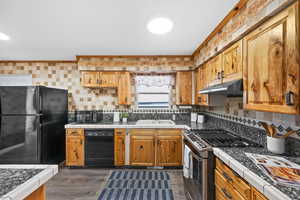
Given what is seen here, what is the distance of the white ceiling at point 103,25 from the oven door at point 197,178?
5.11ft

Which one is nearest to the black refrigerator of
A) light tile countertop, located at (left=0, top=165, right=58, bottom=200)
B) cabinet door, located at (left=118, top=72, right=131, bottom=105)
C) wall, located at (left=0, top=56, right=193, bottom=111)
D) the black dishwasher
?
the black dishwasher

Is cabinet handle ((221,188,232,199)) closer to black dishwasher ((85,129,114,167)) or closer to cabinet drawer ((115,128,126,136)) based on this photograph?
cabinet drawer ((115,128,126,136))

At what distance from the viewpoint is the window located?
361 cm

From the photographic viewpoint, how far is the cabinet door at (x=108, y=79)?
3287 mm

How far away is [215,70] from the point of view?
2180 mm

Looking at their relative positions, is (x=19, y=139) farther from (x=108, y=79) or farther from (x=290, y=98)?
(x=290, y=98)

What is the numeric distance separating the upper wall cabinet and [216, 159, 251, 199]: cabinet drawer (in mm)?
2518

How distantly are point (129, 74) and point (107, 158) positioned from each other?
5.77 ft

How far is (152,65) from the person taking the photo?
3.33 m

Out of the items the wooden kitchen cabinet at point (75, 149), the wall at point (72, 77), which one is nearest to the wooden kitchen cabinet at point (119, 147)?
the wooden kitchen cabinet at point (75, 149)

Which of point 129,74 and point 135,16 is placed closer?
point 135,16

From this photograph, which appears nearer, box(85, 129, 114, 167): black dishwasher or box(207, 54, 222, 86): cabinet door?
box(207, 54, 222, 86): cabinet door

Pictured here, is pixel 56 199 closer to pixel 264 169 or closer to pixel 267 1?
pixel 264 169

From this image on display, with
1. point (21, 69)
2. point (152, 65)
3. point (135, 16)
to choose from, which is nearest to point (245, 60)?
point (135, 16)
